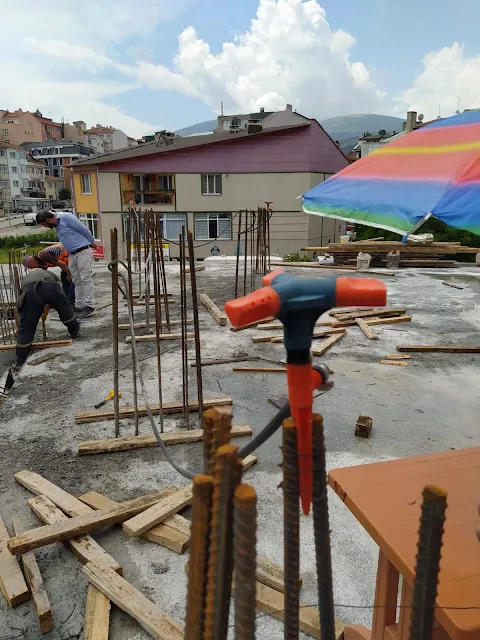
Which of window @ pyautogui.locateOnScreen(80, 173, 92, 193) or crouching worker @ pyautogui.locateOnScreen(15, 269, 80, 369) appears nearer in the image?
crouching worker @ pyautogui.locateOnScreen(15, 269, 80, 369)

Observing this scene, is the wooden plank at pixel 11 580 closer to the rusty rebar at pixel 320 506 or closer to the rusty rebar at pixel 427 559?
the rusty rebar at pixel 320 506

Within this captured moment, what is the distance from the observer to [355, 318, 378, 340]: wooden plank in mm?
7957

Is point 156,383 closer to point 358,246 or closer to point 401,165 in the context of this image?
point 401,165

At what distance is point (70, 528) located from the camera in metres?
3.30

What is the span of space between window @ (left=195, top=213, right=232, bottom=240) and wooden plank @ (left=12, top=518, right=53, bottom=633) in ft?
91.5

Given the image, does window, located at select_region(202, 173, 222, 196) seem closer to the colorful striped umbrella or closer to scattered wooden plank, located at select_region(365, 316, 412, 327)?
scattered wooden plank, located at select_region(365, 316, 412, 327)

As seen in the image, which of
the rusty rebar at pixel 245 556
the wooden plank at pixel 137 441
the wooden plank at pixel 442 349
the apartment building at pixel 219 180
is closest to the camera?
the rusty rebar at pixel 245 556

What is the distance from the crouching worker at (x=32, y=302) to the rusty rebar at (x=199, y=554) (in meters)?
6.48

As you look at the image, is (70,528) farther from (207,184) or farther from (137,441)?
(207,184)

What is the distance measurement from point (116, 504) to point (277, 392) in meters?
2.69

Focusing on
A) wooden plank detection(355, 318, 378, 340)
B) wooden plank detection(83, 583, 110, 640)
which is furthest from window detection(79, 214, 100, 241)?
wooden plank detection(83, 583, 110, 640)

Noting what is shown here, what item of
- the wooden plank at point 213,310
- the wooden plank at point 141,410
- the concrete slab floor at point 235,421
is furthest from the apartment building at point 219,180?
the wooden plank at point 141,410

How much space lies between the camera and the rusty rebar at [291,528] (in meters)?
1.57

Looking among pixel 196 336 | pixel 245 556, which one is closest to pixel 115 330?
pixel 196 336
